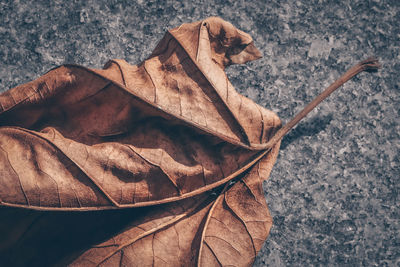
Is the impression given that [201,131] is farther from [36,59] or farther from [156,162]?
[36,59]

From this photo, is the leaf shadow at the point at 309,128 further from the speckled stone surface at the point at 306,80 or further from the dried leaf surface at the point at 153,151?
the dried leaf surface at the point at 153,151

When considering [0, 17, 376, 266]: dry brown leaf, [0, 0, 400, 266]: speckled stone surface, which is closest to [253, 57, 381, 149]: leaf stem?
[0, 17, 376, 266]: dry brown leaf

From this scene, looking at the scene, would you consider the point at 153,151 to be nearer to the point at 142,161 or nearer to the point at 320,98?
the point at 142,161

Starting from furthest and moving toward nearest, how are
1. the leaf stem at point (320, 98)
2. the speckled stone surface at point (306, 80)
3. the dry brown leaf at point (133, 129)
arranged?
1. the speckled stone surface at point (306, 80)
2. the leaf stem at point (320, 98)
3. the dry brown leaf at point (133, 129)

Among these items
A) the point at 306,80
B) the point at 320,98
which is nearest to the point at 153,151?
the point at 320,98

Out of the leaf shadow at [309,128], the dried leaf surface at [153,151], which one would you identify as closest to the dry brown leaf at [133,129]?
the dried leaf surface at [153,151]

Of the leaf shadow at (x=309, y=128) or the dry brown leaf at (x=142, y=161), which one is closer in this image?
the dry brown leaf at (x=142, y=161)

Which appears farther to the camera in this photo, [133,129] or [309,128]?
[309,128]

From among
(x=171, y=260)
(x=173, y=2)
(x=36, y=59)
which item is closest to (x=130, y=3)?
(x=173, y=2)
